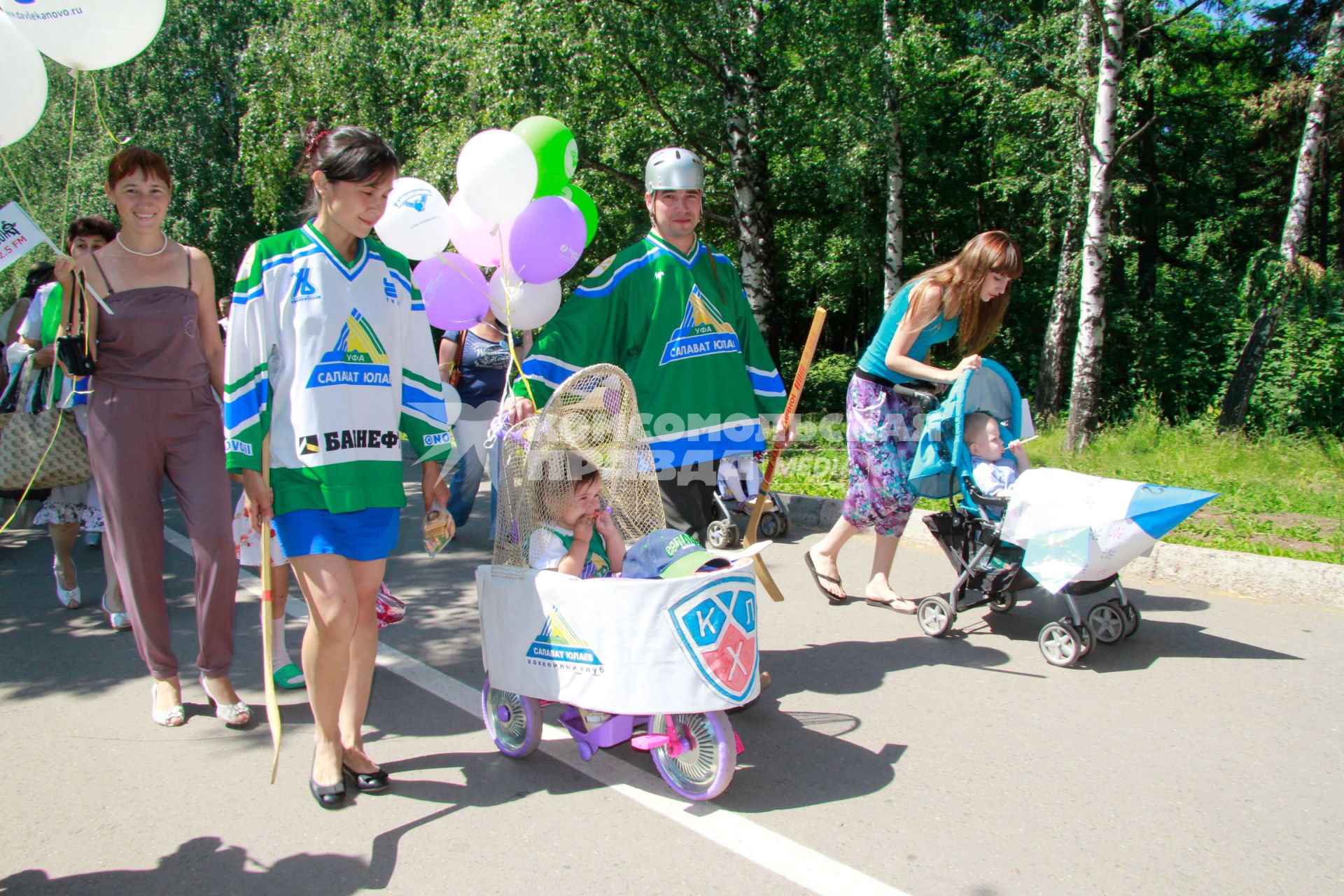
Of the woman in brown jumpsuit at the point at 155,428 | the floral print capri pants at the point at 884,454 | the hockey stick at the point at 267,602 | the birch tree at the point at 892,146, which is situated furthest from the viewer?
the birch tree at the point at 892,146

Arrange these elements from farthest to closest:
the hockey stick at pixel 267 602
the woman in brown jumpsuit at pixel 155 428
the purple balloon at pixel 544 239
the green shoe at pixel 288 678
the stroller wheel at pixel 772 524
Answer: the stroller wheel at pixel 772 524 < the purple balloon at pixel 544 239 < the green shoe at pixel 288 678 < the woman in brown jumpsuit at pixel 155 428 < the hockey stick at pixel 267 602

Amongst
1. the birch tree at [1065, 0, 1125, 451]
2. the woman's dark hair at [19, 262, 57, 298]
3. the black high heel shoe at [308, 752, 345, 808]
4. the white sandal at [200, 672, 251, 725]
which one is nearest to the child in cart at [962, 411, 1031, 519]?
the black high heel shoe at [308, 752, 345, 808]

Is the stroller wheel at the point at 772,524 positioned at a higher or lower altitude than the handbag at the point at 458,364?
lower

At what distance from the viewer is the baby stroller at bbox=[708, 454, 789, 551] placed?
6633 mm

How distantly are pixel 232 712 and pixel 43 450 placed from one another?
2.15m

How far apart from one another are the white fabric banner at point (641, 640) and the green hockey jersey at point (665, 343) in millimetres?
927

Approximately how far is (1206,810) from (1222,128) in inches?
755

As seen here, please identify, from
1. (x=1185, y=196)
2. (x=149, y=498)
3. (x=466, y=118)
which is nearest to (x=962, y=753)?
(x=149, y=498)

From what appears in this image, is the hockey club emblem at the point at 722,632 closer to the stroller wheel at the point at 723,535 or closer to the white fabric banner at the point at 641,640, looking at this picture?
the white fabric banner at the point at 641,640

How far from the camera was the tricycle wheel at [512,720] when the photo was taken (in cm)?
340

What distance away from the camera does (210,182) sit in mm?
27281

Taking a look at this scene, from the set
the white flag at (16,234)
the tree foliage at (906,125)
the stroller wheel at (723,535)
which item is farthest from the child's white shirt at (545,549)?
the tree foliage at (906,125)

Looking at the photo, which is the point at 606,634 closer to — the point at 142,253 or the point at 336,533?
the point at 336,533

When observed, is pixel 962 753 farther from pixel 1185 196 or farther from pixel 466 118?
pixel 1185 196
